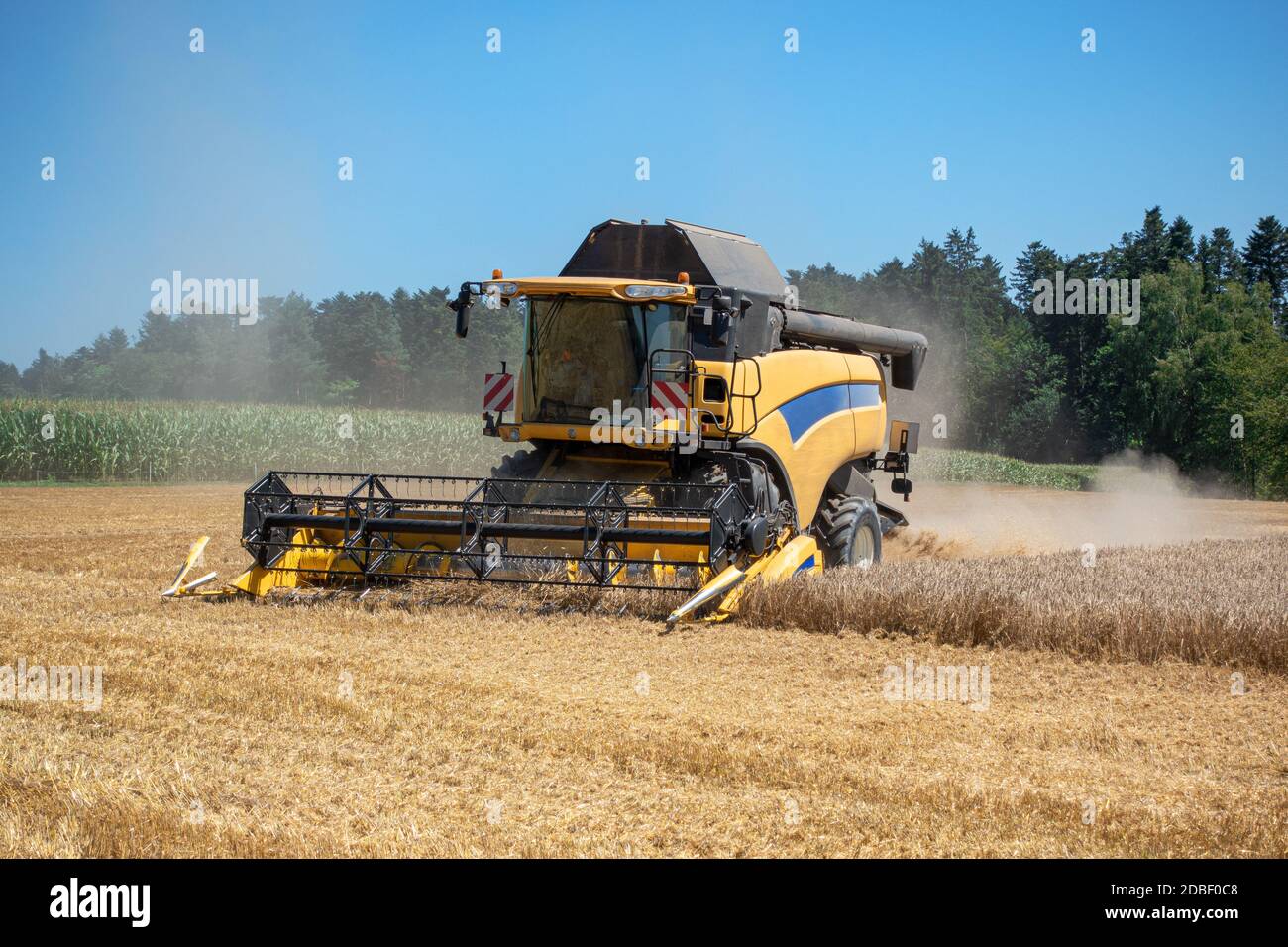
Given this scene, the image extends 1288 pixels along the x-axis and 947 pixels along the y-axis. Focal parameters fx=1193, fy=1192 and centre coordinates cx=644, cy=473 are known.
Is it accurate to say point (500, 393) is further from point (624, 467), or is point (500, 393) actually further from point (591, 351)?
point (624, 467)

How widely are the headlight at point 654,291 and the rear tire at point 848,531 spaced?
281cm

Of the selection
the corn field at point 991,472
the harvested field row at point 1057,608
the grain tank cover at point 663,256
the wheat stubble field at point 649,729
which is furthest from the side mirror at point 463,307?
the corn field at point 991,472

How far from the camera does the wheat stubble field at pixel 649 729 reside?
425 cm

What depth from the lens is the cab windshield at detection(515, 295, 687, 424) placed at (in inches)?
383

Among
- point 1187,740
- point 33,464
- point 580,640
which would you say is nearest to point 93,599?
point 580,640

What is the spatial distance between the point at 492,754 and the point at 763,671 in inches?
91.3

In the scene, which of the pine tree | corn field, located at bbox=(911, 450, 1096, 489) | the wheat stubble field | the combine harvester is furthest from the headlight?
the pine tree

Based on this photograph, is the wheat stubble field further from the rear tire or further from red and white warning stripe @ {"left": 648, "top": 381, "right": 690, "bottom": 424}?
red and white warning stripe @ {"left": 648, "top": 381, "right": 690, "bottom": 424}

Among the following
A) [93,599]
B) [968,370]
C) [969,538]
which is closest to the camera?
[93,599]

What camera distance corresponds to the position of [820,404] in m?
11.1

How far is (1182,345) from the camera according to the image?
50.0 meters

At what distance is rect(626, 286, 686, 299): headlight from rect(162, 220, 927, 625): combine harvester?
0.05ft

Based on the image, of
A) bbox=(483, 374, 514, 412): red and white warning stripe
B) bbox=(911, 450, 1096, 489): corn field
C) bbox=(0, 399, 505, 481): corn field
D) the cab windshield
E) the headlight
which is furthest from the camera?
bbox=(911, 450, 1096, 489): corn field

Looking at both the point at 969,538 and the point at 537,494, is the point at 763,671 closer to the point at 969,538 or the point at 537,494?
the point at 537,494
